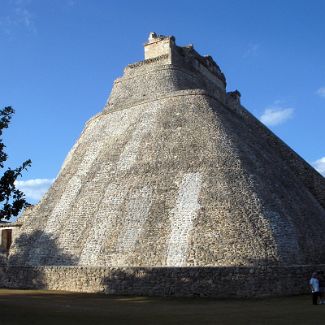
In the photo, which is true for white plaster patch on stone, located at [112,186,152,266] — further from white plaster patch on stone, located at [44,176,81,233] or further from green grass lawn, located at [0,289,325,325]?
white plaster patch on stone, located at [44,176,81,233]

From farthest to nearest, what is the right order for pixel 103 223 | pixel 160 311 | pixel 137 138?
pixel 137 138, pixel 103 223, pixel 160 311

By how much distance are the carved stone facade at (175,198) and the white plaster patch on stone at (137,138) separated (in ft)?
0.24

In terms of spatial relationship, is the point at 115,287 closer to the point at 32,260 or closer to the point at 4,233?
the point at 32,260

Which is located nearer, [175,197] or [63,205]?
[175,197]

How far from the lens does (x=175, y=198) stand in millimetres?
18172

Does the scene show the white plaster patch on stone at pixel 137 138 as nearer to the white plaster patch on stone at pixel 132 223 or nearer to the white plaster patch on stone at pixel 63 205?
the white plaster patch on stone at pixel 132 223

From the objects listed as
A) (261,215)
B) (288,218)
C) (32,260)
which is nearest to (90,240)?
(32,260)

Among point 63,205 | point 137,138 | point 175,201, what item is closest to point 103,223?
point 175,201

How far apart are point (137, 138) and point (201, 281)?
10069 millimetres

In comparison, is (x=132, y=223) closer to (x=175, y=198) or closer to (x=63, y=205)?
(x=175, y=198)

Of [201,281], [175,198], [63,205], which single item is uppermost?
[63,205]

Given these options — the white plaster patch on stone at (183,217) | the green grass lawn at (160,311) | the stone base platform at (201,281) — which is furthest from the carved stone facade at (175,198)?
the green grass lawn at (160,311)

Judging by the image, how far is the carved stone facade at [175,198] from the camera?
650 inches

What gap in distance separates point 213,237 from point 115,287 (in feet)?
13.7
